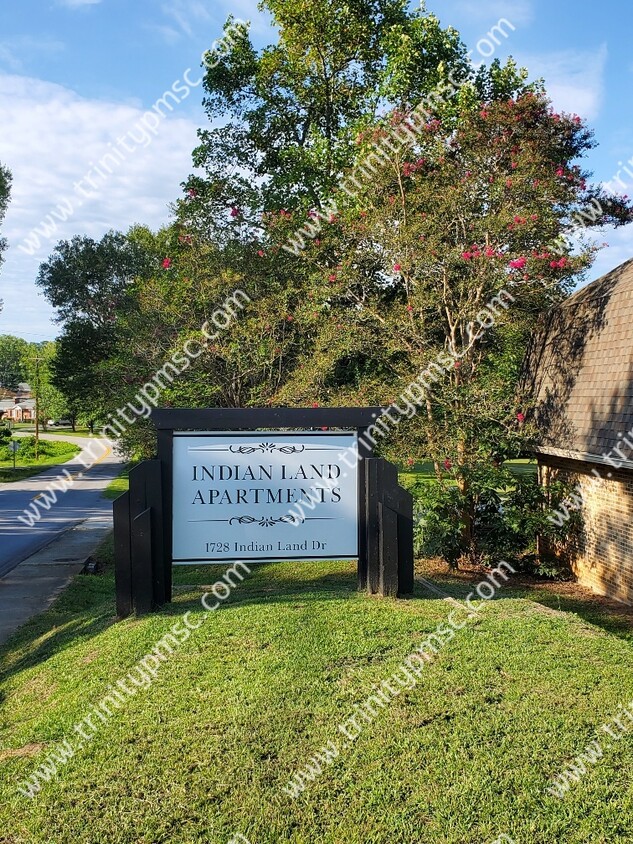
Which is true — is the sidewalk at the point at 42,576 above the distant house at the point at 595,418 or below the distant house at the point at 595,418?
below

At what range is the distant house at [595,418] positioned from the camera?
10.6 meters

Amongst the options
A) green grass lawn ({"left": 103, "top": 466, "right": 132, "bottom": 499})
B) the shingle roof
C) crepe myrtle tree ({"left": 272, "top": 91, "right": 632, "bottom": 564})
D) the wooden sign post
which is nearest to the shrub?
crepe myrtle tree ({"left": 272, "top": 91, "right": 632, "bottom": 564})

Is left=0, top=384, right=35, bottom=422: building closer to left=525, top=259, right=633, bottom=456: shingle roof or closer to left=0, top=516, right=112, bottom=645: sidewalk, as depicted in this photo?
left=0, top=516, right=112, bottom=645: sidewalk

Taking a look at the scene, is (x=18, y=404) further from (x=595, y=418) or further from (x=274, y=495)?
(x=274, y=495)

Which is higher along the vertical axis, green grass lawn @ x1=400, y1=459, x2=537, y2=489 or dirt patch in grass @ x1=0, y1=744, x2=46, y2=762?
green grass lawn @ x1=400, y1=459, x2=537, y2=489

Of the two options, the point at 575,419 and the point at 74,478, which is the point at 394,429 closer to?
the point at 575,419

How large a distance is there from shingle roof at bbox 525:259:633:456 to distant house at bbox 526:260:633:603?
18 mm

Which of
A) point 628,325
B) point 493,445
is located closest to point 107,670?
point 493,445

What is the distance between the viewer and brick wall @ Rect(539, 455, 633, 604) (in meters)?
10.6

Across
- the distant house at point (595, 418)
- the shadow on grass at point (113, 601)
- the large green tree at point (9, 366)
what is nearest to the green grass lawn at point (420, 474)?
the distant house at point (595, 418)

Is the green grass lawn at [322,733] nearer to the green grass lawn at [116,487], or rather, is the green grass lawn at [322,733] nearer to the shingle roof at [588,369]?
the shingle roof at [588,369]

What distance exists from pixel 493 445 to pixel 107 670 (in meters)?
8.04

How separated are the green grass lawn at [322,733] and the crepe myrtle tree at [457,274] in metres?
5.30

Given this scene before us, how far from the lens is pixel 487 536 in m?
12.5
